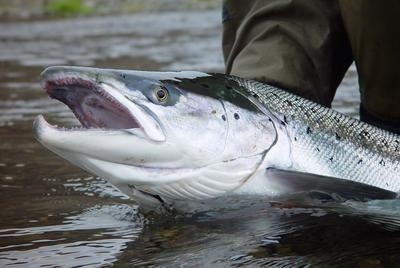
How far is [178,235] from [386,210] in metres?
0.81

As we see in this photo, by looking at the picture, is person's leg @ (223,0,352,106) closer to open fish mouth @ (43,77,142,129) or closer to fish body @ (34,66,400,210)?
fish body @ (34,66,400,210)

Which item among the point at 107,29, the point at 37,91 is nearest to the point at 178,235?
the point at 37,91

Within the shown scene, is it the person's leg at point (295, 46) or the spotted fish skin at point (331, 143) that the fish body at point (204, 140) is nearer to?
the spotted fish skin at point (331, 143)

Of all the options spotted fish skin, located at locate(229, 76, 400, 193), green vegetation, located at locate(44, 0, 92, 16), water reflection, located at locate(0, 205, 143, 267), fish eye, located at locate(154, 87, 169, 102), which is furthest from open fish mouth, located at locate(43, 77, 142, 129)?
green vegetation, located at locate(44, 0, 92, 16)

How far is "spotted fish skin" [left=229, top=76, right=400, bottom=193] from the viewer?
3.27 meters

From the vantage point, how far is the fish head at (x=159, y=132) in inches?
116

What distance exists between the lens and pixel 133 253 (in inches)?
117

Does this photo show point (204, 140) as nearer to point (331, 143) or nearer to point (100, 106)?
point (100, 106)

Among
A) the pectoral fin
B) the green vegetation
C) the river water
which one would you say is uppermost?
the pectoral fin

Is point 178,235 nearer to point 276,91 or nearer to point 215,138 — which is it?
point 215,138

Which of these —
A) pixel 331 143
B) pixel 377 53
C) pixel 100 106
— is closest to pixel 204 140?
pixel 100 106

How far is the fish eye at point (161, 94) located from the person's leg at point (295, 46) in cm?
107

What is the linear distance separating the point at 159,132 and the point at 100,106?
0.22 metres

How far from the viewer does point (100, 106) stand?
9.87 ft
